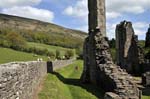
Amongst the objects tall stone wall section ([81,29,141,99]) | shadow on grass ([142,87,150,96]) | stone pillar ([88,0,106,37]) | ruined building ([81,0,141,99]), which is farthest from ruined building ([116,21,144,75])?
shadow on grass ([142,87,150,96])

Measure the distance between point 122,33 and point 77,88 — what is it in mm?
25863

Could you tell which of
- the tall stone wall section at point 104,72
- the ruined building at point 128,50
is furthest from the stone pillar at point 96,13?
the ruined building at point 128,50

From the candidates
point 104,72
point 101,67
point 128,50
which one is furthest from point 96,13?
point 128,50

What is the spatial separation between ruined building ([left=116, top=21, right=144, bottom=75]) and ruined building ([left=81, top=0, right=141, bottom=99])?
11.4 m

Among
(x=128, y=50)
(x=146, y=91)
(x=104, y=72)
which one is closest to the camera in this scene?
(x=104, y=72)

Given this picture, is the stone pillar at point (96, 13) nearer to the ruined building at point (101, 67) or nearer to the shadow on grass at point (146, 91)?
the ruined building at point (101, 67)

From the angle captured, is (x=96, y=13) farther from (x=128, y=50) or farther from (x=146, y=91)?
(x=128, y=50)

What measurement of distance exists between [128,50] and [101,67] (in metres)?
22.4

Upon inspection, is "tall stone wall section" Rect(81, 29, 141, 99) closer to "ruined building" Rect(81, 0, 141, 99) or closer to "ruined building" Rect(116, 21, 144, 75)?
"ruined building" Rect(81, 0, 141, 99)

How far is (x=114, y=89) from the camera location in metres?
23.8

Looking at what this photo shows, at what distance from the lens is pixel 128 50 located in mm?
51500

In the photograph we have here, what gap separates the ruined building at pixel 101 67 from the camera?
23.8 m

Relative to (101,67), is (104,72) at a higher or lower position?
lower

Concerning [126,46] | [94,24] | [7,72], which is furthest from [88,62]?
[7,72]
